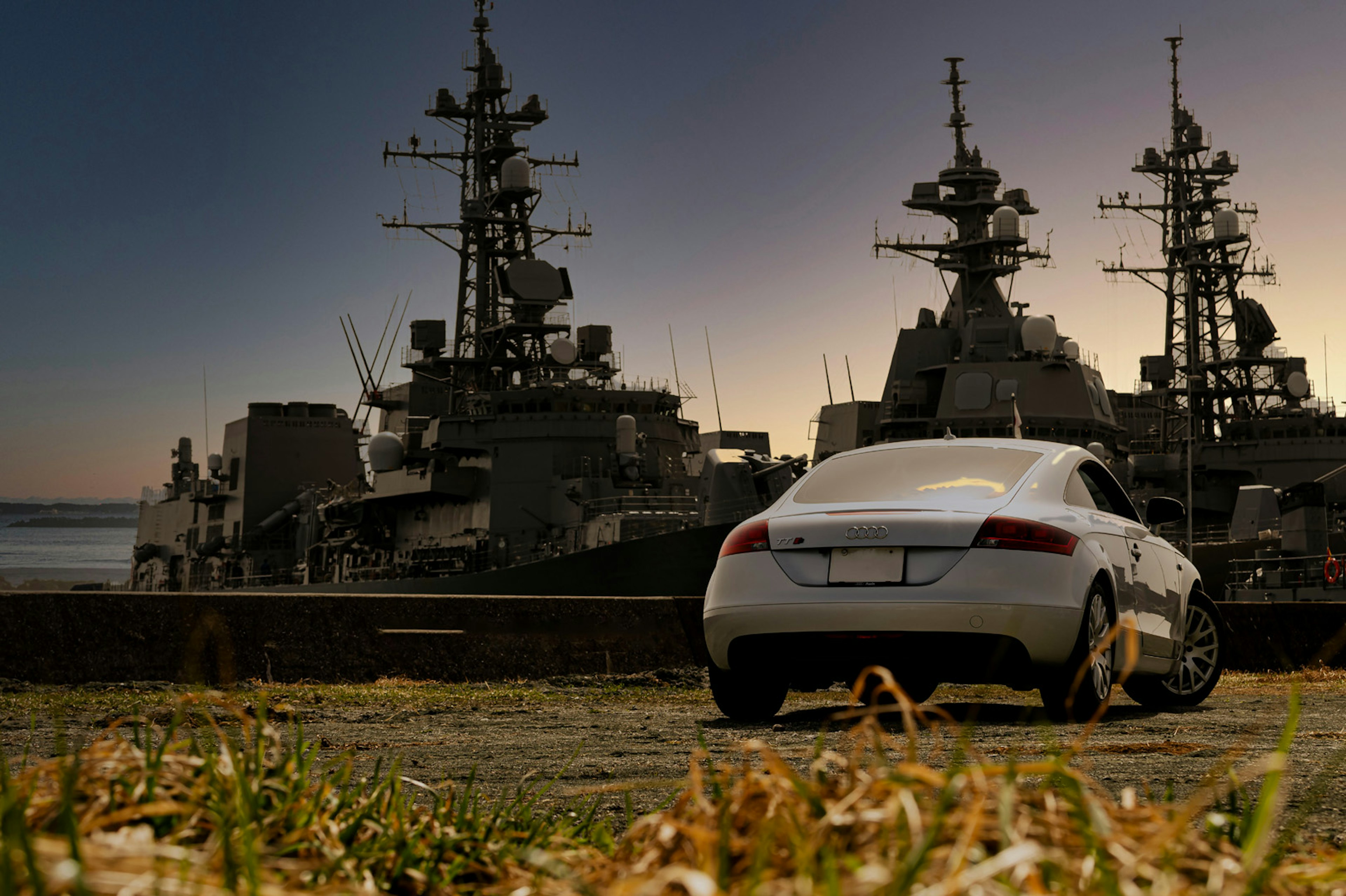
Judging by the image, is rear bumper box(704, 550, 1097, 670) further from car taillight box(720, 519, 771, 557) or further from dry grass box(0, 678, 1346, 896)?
dry grass box(0, 678, 1346, 896)

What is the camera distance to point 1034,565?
5504mm

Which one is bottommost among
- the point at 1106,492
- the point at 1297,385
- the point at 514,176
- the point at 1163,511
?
the point at 1163,511

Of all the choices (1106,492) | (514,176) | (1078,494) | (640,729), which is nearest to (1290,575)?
(1106,492)

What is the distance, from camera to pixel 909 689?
6848 mm

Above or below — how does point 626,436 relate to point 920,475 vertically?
above

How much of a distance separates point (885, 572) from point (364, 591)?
31693 millimetres

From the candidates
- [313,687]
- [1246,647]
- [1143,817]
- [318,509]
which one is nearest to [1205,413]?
[318,509]

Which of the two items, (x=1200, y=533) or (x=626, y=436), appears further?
(x=1200, y=533)

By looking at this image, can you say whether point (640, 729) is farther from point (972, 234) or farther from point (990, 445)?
point (972, 234)

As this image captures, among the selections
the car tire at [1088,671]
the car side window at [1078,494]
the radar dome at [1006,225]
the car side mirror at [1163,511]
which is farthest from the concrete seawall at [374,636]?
the radar dome at [1006,225]

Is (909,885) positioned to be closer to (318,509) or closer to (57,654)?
(57,654)

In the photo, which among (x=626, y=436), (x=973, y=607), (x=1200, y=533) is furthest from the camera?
(x=1200, y=533)

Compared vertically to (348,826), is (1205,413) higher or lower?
Answer: higher

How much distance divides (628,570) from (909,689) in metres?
20.2
